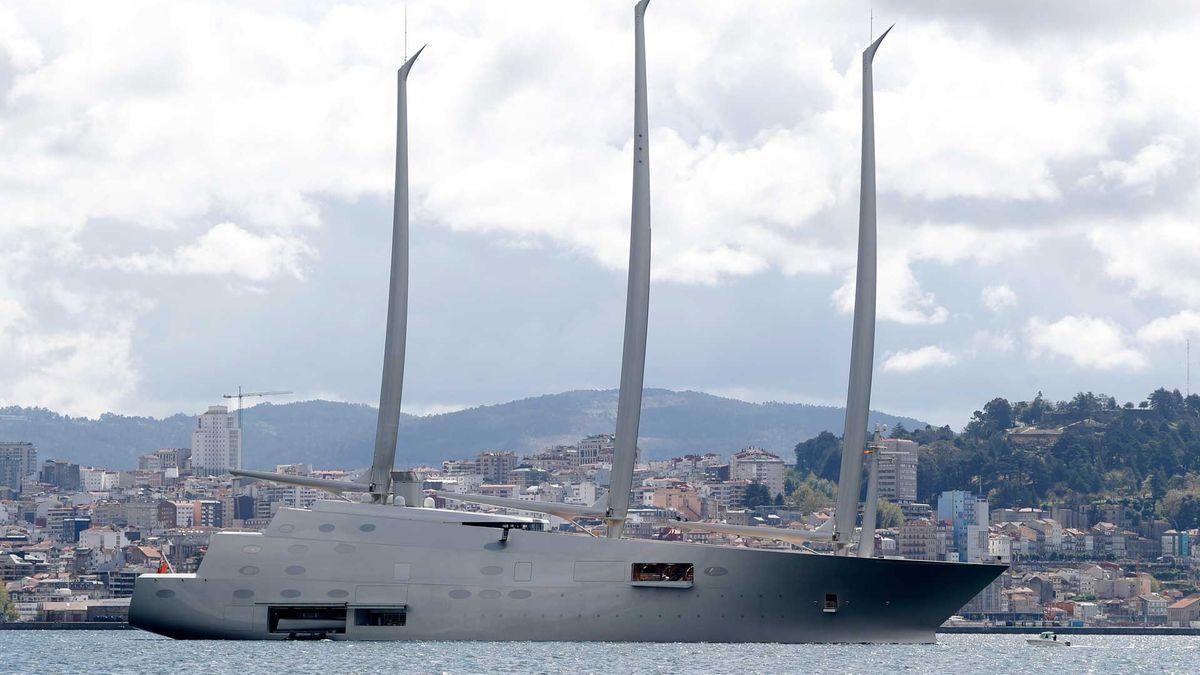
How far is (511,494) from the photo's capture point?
19188cm

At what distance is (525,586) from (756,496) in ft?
442

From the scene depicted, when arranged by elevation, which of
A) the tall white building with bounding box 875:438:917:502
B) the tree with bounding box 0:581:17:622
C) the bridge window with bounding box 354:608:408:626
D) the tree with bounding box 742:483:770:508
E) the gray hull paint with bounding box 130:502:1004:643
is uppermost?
the tall white building with bounding box 875:438:917:502

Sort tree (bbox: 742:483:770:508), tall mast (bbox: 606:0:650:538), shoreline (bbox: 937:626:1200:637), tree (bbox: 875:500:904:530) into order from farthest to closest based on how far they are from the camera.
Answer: tree (bbox: 742:483:770:508) < tree (bbox: 875:500:904:530) < shoreline (bbox: 937:626:1200:637) < tall mast (bbox: 606:0:650:538)

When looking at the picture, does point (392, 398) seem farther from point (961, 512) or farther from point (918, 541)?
point (961, 512)

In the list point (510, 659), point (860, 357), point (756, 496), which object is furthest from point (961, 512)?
point (510, 659)

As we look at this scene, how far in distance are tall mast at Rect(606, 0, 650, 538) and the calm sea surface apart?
4.11m

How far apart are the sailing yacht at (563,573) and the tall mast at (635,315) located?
0.04 m

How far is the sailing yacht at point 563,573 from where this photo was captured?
51.2 meters

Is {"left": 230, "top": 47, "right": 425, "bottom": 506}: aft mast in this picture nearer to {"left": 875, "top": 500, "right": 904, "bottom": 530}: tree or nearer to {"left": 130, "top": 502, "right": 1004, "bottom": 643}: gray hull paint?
{"left": 130, "top": 502, "right": 1004, "bottom": 643}: gray hull paint

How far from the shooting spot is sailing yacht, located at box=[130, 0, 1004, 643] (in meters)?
51.2

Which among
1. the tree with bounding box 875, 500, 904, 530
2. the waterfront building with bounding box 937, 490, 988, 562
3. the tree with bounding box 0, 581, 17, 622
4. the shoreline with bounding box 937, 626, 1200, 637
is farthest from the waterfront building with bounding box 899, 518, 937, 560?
the tree with bounding box 0, 581, 17, 622

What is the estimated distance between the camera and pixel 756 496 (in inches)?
7298

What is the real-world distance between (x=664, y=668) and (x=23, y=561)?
11843cm

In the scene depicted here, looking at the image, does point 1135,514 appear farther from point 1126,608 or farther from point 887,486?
point 1126,608
